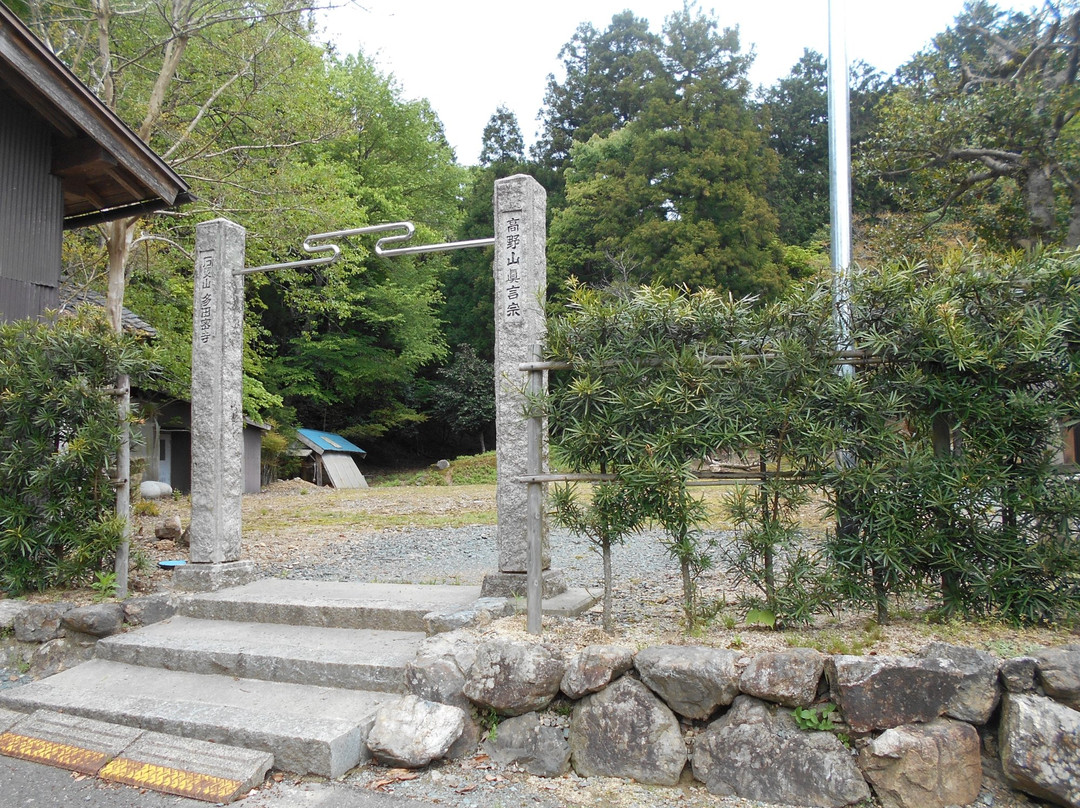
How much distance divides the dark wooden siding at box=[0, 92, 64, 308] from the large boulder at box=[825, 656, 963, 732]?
7.50m

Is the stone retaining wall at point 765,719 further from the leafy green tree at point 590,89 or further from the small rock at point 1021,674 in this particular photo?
the leafy green tree at point 590,89

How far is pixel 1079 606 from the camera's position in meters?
3.63

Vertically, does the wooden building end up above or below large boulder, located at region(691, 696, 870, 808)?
above

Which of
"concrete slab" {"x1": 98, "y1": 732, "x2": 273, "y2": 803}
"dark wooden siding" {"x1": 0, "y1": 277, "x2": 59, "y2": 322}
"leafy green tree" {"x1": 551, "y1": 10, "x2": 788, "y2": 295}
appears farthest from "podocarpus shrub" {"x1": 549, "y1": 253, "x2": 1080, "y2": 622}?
"leafy green tree" {"x1": 551, "y1": 10, "x2": 788, "y2": 295}

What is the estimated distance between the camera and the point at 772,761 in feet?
11.2

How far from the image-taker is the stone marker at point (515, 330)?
5.02 meters

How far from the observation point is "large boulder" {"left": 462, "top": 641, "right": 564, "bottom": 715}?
12.7 ft

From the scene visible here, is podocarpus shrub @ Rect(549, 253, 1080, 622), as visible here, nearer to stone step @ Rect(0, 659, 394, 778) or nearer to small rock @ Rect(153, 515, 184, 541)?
stone step @ Rect(0, 659, 394, 778)

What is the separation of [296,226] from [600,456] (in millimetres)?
10341

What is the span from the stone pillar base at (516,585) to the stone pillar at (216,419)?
2479 millimetres

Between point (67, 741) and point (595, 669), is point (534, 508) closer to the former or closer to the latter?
point (595, 669)

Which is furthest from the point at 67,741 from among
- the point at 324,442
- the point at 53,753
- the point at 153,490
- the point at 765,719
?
the point at 324,442


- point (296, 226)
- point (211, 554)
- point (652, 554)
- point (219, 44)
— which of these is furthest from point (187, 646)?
point (219, 44)

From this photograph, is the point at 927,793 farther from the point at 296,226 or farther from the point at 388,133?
the point at 388,133
